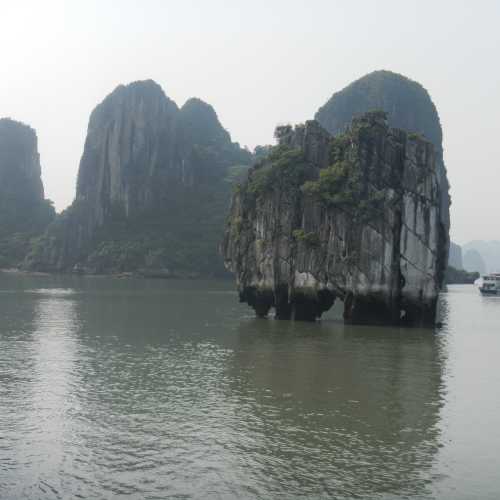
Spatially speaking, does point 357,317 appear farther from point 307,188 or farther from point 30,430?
point 30,430

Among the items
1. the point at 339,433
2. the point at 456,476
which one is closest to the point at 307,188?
the point at 339,433

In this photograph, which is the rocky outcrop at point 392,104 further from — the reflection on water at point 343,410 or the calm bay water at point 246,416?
the reflection on water at point 343,410

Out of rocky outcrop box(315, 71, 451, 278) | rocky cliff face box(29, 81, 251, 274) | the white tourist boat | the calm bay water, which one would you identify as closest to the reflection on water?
the calm bay water

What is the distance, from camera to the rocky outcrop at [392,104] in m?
192

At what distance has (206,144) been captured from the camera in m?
195

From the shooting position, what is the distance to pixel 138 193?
544ft

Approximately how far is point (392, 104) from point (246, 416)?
606ft

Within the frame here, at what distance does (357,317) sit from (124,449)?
32065mm

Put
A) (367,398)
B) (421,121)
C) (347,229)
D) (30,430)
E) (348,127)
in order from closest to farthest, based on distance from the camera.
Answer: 1. (30,430)
2. (367,398)
3. (347,229)
4. (348,127)
5. (421,121)

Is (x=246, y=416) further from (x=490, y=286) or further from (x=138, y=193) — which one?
(x=138, y=193)

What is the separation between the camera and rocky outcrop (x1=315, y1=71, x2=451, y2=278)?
19162cm

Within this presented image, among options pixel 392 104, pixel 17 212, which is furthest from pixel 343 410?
pixel 392 104

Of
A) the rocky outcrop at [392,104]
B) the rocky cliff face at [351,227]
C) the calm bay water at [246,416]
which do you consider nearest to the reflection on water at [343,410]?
the calm bay water at [246,416]

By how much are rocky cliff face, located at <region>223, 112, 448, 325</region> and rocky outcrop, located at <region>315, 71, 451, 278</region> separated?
146385 mm
